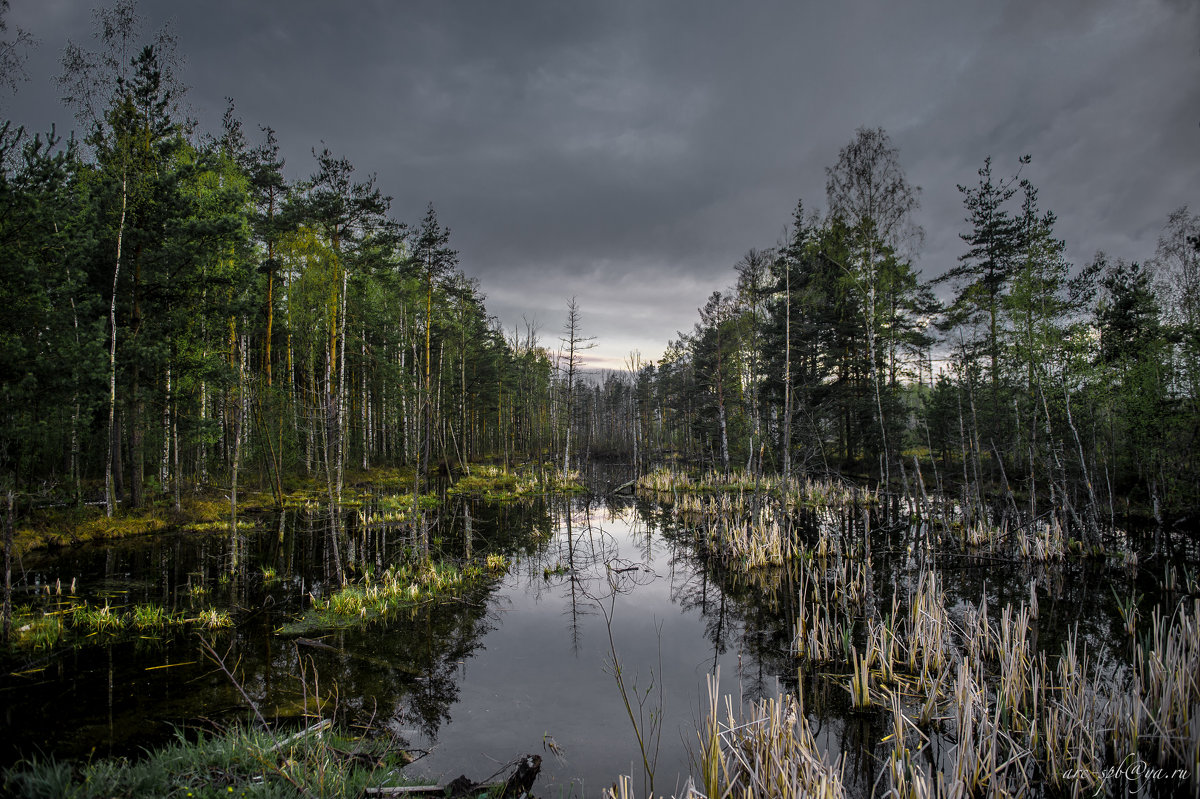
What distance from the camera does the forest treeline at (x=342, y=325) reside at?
13.1 metres

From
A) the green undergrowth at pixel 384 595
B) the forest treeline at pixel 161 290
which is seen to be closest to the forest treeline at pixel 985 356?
Result: the green undergrowth at pixel 384 595

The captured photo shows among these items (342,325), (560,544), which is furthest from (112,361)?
(560,544)

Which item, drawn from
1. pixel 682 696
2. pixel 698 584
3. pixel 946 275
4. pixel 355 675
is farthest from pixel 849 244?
pixel 355 675

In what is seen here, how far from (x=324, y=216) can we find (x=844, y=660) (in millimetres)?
23867

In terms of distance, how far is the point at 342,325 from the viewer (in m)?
15.4

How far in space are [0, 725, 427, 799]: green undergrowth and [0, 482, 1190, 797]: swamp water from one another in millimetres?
935

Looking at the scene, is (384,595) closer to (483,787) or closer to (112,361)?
(483,787)

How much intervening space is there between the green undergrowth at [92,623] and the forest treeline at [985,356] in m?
12.4

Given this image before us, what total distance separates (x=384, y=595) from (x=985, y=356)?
1067 inches

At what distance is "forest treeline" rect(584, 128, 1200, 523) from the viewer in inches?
542

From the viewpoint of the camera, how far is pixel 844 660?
6.44 meters

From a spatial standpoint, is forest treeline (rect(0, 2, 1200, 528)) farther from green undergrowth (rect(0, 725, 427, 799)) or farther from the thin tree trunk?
green undergrowth (rect(0, 725, 427, 799))

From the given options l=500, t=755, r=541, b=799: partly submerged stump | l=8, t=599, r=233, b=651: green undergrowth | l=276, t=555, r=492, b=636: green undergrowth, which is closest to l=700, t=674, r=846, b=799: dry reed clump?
l=500, t=755, r=541, b=799: partly submerged stump

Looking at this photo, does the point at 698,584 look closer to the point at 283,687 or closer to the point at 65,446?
the point at 283,687
